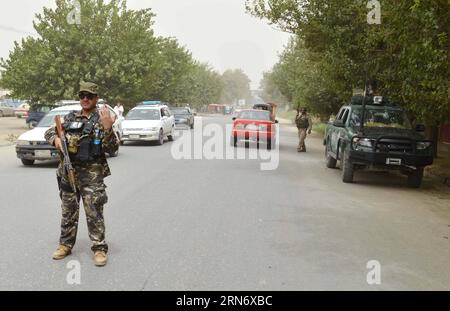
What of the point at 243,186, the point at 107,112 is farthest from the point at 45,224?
the point at 243,186

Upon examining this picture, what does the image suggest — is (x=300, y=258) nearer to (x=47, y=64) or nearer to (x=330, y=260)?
(x=330, y=260)

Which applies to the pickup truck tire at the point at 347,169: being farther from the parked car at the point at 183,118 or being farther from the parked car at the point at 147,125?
the parked car at the point at 183,118

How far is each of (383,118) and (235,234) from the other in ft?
24.2

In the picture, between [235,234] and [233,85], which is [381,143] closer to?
[235,234]

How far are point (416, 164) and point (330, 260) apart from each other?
618 centimetres

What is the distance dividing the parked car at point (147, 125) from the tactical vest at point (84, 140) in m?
14.6

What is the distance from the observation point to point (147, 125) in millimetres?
19859

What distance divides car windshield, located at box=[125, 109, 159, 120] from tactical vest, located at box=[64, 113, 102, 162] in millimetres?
Answer: 15798

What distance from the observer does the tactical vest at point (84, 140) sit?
16.5ft

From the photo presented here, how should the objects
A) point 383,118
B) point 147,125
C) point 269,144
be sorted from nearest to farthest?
point 383,118, point 269,144, point 147,125

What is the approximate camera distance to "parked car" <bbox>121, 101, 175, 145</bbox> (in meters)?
19.6

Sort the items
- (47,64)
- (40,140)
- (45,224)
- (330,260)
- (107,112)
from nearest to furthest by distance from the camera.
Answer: (107,112), (330,260), (45,224), (40,140), (47,64)

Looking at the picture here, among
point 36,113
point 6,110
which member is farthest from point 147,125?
point 6,110

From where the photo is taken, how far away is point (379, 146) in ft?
35.0
